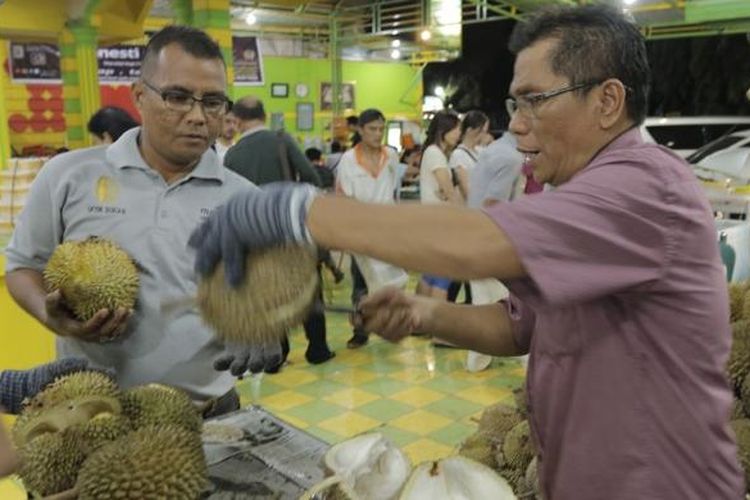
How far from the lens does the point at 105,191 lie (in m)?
1.90

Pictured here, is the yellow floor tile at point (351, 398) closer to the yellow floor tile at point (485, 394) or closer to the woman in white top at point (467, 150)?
the yellow floor tile at point (485, 394)

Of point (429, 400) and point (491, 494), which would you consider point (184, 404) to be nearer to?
point (491, 494)

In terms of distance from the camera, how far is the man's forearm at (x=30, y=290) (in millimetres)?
1863

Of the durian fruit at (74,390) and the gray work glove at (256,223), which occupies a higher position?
the gray work glove at (256,223)

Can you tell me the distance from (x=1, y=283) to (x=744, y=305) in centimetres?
386

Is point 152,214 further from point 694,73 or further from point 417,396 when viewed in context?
point 694,73

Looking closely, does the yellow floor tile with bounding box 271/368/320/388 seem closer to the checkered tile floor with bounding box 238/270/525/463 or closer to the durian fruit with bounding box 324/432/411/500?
the checkered tile floor with bounding box 238/270/525/463

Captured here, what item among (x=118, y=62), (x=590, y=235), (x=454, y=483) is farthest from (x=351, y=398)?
(x=118, y=62)

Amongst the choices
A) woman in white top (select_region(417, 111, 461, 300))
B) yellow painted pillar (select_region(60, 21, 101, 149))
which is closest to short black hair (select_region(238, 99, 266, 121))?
woman in white top (select_region(417, 111, 461, 300))

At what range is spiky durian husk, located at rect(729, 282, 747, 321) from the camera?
8.38 feet

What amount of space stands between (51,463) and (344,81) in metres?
17.8

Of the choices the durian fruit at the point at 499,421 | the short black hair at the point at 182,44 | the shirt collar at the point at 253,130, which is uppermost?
the short black hair at the point at 182,44

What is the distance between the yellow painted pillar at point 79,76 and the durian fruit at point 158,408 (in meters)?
9.06

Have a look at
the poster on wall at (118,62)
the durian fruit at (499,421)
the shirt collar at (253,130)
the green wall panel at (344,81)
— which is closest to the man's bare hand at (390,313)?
the durian fruit at (499,421)
